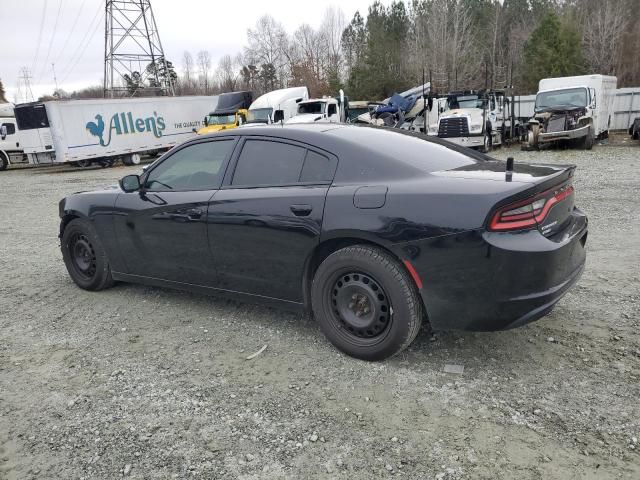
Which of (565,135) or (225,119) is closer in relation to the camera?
(565,135)

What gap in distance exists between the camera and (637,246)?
18.5ft

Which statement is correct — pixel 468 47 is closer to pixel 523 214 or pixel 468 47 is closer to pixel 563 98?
pixel 563 98

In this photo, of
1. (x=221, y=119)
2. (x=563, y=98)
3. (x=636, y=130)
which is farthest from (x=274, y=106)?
(x=636, y=130)

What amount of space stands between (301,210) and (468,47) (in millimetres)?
43635

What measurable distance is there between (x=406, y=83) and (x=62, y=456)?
45.3m

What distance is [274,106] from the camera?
2283 centimetres

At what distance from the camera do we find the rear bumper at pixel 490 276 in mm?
2838

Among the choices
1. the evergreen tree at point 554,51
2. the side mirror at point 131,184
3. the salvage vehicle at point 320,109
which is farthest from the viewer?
the evergreen tree at point 554,51

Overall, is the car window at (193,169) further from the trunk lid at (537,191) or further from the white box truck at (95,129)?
the white box truck at (95,129)

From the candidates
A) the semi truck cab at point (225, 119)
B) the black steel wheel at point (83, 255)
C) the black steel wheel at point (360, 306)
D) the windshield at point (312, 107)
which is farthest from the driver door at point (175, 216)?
the semi truck cab at point (225, 119)

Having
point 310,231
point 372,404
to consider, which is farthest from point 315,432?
point 310,231

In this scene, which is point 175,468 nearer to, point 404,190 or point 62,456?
point 62,456

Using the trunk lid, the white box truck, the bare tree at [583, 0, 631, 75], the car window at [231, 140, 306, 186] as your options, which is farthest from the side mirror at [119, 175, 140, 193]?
the bare tree at [583, 0, 631, 75]

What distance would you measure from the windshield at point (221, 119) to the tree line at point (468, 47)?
1298 centimetres
